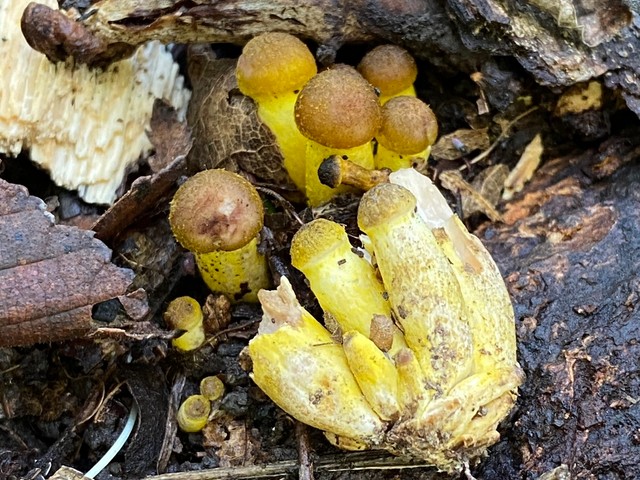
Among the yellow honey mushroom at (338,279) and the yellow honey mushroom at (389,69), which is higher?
the yellow honey mushroom at (389,69)

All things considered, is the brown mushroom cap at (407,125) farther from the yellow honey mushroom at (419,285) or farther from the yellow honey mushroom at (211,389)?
the yellow honey mushroom at (211,389)

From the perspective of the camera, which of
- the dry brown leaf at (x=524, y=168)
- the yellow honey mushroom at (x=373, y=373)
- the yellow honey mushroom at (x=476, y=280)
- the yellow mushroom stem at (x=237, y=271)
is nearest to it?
the yellow honey mushroom at (x=373, y=373)

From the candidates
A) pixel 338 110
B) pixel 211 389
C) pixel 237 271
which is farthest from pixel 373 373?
pixel 338 110

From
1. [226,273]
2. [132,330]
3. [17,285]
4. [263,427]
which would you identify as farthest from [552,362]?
[17,285]

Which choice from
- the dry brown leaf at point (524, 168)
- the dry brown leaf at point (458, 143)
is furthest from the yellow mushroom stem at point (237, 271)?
the dry brown leaf at point (524, 168)

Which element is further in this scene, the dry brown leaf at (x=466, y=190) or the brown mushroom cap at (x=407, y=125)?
the dry brown leaf at (x=466, y=190)

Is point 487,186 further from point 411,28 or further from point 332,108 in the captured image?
point 332,108
